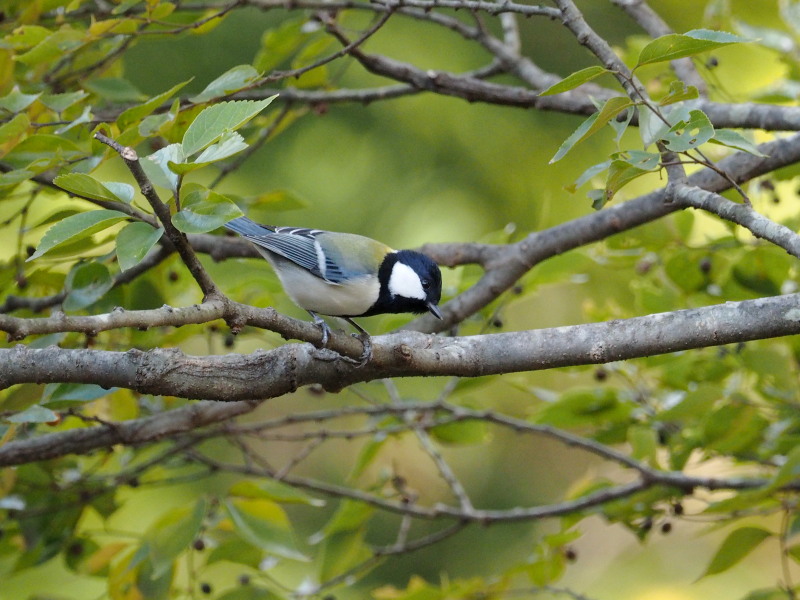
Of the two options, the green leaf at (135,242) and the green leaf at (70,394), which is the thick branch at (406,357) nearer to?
the green leaf at (135,242)

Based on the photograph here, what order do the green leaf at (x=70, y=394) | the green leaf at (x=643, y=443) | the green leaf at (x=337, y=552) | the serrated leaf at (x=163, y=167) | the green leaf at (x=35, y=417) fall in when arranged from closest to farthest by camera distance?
the serrated leaf at (x=163, y=167), the green leaf at (x=35, y=417), the green leaf at (x=70, y=394), the green leaf at (x=643, y=443), the green leaf at (x=337, y=552)

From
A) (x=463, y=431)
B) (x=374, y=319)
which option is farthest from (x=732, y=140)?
(x=374, y=319)

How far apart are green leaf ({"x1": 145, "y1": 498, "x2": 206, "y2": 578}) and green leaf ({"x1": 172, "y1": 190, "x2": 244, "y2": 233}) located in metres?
0.96

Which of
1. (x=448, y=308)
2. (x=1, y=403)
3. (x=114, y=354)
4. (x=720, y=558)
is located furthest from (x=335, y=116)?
(x=114, y=354)

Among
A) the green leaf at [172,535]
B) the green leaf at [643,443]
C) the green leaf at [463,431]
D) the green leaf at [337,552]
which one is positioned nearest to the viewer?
the green leaf at [172,535]

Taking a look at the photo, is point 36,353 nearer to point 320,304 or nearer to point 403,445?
point 320,304

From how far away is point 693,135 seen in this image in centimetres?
145

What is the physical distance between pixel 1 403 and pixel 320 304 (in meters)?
0.80

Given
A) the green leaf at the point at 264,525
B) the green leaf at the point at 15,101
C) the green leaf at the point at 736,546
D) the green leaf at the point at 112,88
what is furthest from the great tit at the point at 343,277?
the green leaf at the point at 736,546

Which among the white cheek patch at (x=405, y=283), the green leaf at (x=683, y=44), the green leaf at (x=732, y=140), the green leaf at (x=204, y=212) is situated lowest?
the white cheek patch at (x=405, y=283)

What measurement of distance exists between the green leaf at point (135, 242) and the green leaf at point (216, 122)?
130 mm

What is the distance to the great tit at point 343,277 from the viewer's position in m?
2.32

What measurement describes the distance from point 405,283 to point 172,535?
847 mm

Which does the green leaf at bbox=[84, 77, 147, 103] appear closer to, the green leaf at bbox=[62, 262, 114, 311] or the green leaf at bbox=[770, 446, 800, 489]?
the green leaf at bbox=[62, 262, 114, 311]
